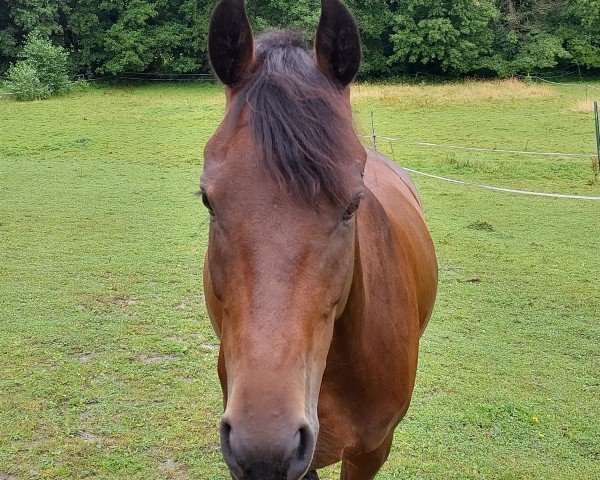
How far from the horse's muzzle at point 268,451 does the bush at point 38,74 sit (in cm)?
2324

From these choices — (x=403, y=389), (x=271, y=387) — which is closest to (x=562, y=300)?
(x=403, y=389)

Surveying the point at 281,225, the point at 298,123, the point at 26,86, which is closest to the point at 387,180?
the point at 298,123

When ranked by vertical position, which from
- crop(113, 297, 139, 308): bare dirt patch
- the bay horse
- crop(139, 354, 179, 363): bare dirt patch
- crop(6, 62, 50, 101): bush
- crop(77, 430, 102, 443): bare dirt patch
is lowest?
crop(113, 297, 139, 308): bare dirt patch

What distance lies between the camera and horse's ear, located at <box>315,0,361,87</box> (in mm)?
1676

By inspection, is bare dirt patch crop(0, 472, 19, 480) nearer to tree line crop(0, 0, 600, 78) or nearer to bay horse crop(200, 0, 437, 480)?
bay horse crop(200, 0, 437, 480)

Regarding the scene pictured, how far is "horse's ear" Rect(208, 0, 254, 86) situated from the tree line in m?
30.5

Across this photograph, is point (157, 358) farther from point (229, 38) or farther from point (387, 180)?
point (229, 38)

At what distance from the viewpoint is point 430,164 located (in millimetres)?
12508

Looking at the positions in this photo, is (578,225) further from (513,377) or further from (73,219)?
(73,219)

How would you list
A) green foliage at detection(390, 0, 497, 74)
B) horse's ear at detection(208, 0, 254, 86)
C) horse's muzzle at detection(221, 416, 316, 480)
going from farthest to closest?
green foliage at detection(390, 0, 497, 74) → horse's ear at detection(208, 0, 254, 86) → horse's muzzle at detection(221, 416, 316, 480)

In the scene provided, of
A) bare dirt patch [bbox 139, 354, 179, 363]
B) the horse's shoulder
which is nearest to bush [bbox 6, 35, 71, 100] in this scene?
bare dirt patch [bbox 139, 354, 179, 363]

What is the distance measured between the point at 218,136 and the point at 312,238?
1.45 ft

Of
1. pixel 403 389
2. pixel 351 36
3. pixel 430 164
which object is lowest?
pixel 430 164

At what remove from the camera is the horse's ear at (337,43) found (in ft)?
5.50
